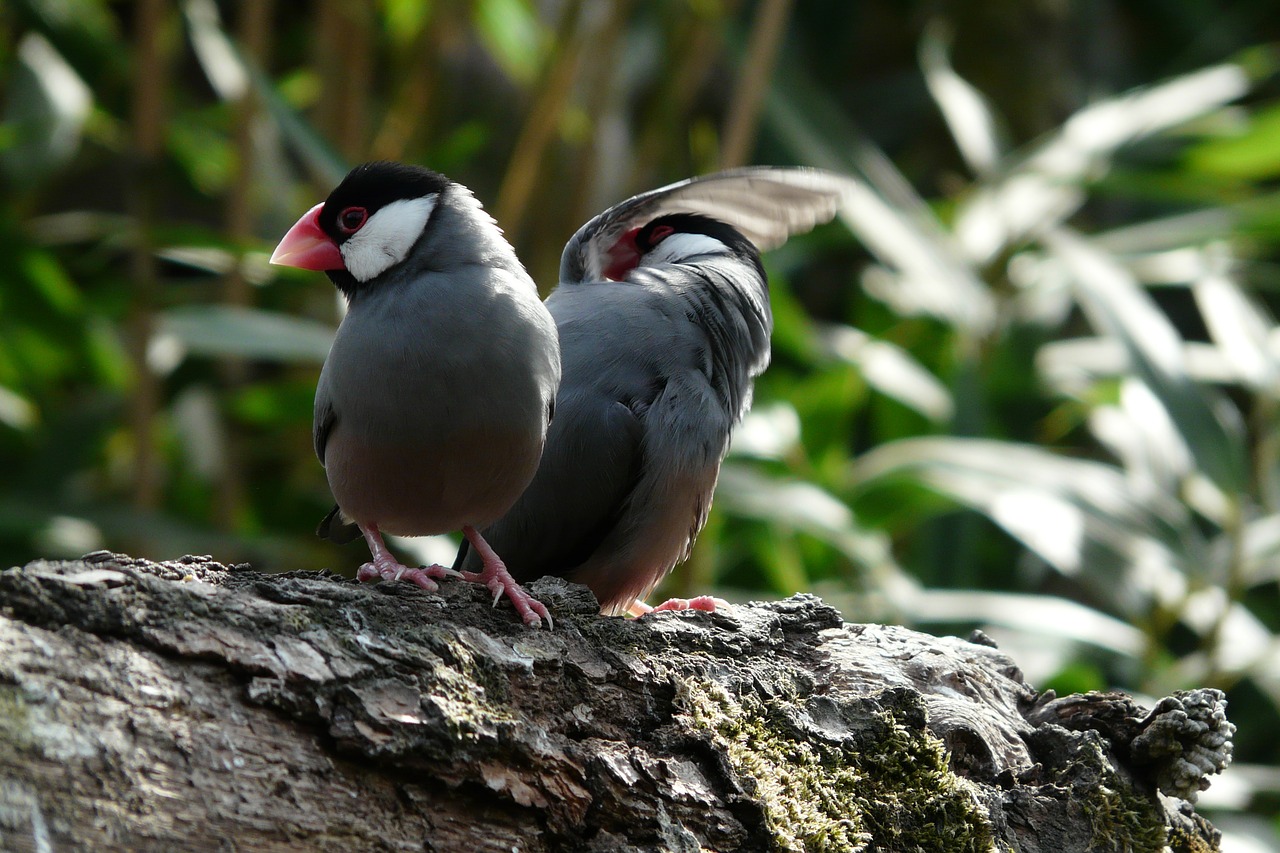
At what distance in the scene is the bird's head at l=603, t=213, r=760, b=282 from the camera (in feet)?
10.9

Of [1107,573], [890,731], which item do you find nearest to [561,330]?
[890,731]

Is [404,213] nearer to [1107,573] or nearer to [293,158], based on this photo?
[1107,573]

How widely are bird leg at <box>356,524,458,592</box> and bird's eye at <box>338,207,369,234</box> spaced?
1.98 feet

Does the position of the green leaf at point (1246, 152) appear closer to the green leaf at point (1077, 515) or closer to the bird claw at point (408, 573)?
the green leaf at point (1077, 515)

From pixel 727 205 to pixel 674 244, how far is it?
187 millimetres

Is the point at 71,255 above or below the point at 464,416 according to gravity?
below

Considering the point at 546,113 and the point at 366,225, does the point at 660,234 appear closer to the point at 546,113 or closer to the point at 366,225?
the point at 366,225

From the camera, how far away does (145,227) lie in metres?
4.77

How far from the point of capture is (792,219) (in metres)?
3.38

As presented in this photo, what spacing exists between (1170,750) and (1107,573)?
2.18 metres

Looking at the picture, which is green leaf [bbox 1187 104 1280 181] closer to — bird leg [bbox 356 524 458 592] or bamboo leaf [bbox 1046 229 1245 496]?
bamboo leaf [bbox 1046 229 1245 496]

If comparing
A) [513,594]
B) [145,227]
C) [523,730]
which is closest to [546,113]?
[145,227]

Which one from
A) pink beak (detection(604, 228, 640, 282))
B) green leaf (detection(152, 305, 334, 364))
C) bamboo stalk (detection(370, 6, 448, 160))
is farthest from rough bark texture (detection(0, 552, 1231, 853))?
bamboo stalk (detection(370, 6, 448, 160))

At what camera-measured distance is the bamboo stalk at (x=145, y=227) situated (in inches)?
181
